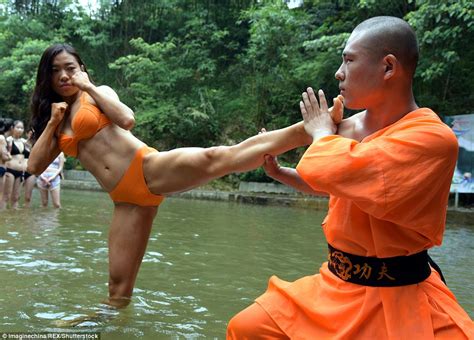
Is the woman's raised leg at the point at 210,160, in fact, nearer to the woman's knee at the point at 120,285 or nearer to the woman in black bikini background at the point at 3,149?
the woman's knee at the point at 120,285

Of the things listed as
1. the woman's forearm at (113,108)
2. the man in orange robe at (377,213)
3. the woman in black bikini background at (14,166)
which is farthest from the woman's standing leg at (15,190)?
the man in orange robe at (377,213)

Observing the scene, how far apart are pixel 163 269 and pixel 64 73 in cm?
223

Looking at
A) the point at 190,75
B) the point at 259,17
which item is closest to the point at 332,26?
the point at 259,17

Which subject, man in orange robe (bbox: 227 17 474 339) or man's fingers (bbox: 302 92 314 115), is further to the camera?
man's fingers (bbox: 302 92 314 115)

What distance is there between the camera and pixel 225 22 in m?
22.8

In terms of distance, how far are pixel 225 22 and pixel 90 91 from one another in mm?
20446

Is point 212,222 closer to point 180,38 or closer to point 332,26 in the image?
point 332,26

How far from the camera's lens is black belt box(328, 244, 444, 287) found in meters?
1.75

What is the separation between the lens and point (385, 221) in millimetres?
1706

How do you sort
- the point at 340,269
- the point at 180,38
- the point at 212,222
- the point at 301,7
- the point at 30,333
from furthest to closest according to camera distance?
the point at 180,38
the point at 301,7
the point at 212,222
the point at 30,333
the point at 340,269

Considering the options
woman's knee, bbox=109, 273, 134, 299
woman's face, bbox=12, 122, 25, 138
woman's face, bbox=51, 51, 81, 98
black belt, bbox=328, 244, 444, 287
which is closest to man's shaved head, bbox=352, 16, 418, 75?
black belt, bbox=328, 244, 444, 287

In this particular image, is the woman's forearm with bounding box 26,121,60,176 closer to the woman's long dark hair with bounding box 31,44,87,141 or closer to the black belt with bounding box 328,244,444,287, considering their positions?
the woman's long dark hair with bounding box 31,44,87,141

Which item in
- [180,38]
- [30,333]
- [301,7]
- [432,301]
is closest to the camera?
[432,301]

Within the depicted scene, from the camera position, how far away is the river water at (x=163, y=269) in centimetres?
322
